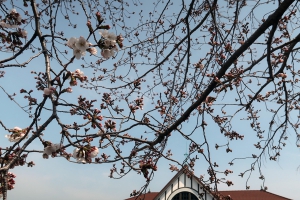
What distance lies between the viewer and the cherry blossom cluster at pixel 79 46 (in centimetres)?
192

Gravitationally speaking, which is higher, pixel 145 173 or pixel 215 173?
pixel 215 173

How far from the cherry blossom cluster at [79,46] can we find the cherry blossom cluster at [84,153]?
0.56 m

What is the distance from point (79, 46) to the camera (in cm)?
192

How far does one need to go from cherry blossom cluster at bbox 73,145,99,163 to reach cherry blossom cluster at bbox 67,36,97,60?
1.83 ft

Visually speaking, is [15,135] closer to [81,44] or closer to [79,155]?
[79,155]

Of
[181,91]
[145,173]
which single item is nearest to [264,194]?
[181,91]

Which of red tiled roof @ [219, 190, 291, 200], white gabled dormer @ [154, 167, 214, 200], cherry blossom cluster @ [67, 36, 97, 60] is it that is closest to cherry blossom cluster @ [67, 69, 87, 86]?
cherry blossom cluster @ [67, 36, 97, 60]

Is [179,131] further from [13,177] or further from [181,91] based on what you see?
[13,177]

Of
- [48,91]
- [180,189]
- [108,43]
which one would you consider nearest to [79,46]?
[108,43]

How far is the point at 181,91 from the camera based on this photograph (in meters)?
4.02

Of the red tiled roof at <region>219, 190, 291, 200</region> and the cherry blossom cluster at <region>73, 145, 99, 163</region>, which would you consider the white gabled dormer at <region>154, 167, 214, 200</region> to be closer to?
the red tiled roof at <region>219, 190, 291, 200</region>

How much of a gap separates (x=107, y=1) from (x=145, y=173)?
122 inches

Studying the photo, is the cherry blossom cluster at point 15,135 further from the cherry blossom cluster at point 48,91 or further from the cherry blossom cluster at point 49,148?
the cherry blossom cluster at point 48,91

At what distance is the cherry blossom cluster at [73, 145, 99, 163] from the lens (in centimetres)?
184
